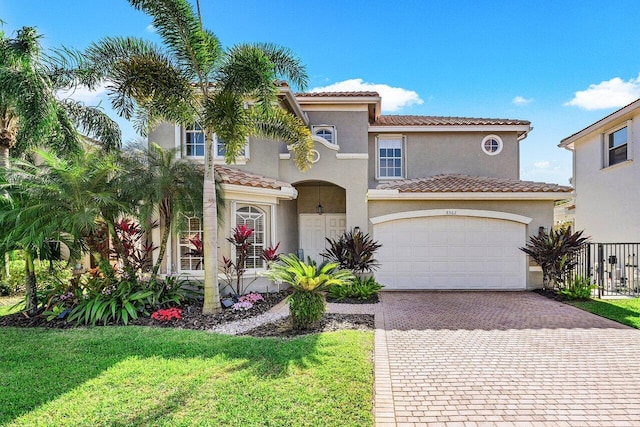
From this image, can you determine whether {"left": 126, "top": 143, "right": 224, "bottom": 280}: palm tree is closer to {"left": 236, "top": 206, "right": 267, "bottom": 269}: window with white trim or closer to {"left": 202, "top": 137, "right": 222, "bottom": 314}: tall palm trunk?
{"left": 202, "top": 137, "right": 222, "bottom": 314}: tall palm trunk

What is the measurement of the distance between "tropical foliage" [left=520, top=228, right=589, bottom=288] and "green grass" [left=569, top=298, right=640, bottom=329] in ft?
4.24

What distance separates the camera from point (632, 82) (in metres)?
Answer: 16.1

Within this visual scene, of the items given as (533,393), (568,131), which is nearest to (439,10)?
(568,131)

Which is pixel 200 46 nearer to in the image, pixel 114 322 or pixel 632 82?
pixel 114 322

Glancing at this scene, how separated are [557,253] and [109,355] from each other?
13.6 metres

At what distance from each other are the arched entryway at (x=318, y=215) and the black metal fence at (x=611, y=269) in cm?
941

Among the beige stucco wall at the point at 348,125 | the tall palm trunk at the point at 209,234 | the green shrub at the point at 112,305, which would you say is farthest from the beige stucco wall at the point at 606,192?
the green shrub at the point at 112,305

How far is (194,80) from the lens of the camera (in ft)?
29.3

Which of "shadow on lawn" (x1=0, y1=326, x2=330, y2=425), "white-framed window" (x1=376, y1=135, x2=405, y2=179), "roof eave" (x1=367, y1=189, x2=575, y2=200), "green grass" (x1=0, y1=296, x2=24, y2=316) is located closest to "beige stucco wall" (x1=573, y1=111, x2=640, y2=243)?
"roof eave" (x1=367, y1=189, x2=575, y2=200)

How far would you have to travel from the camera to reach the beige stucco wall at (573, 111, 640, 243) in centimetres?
1453

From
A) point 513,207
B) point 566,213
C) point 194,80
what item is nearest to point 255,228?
point 194,80

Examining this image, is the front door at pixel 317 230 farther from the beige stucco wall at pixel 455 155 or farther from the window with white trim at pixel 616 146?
the window with white trim at pixel 616 146

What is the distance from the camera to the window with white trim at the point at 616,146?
15320 millimetres

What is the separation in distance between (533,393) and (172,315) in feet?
25.9
